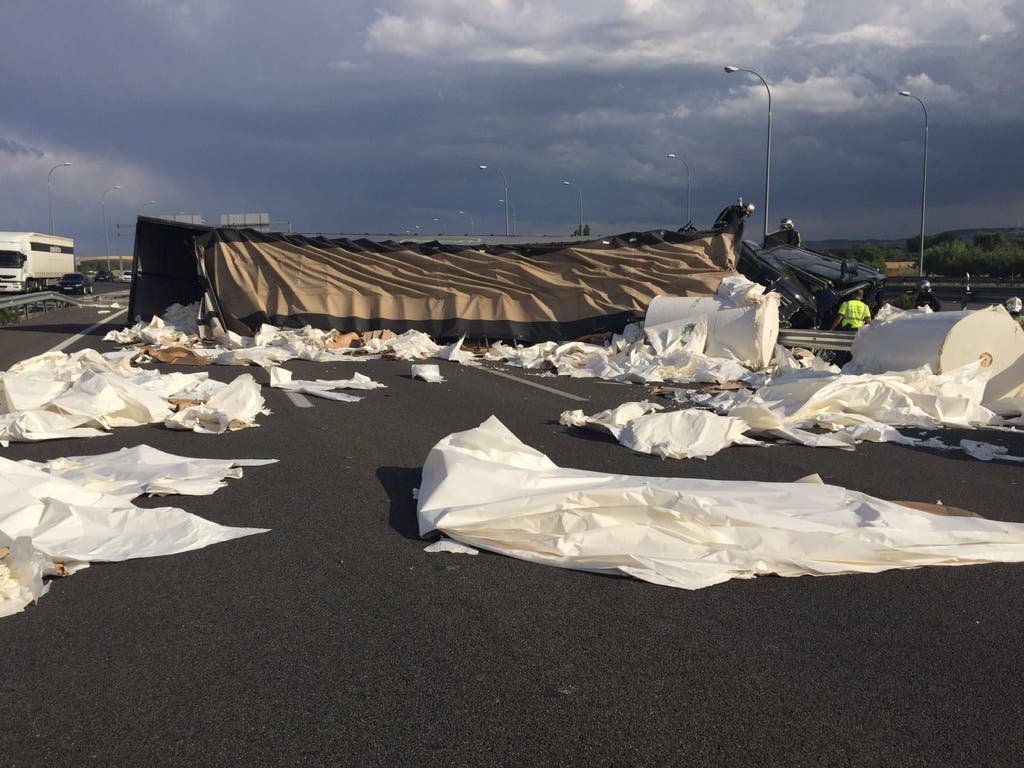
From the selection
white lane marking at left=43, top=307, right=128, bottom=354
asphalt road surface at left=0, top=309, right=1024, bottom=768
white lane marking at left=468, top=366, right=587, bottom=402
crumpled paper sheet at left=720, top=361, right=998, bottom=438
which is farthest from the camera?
white lane marking at left=43, top=307, right=128, bottom=354

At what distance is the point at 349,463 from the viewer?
7.28 metres

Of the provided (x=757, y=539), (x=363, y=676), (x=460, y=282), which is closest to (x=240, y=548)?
(x=363, y=676)

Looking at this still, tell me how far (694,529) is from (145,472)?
3772 millimetres

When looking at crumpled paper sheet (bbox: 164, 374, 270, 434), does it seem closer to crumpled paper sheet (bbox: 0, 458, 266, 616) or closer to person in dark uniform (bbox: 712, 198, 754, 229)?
crumpled paper sheet (bbox: 0, 458, 266, 616)

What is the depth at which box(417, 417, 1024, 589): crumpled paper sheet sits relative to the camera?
4.72m

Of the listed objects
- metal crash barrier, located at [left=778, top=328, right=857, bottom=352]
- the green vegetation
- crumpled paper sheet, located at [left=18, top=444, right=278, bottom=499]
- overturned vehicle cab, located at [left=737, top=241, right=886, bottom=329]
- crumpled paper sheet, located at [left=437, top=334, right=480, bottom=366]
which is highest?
the green vegetation

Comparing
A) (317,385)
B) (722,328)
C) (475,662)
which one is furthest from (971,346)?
(475,662)

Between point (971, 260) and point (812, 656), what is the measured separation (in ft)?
188

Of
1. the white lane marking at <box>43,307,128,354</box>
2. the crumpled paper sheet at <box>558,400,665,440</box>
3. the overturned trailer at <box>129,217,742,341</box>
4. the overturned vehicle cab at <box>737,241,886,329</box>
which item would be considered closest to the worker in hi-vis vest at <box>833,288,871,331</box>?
the overturned vehicle cab at <box>737,241,886,329</box>

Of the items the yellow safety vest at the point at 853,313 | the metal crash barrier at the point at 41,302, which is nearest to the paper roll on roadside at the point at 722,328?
the yellow safety vest at the point at 853,313

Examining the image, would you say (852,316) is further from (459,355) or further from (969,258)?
(969,258)

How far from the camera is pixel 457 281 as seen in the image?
1977 centimetres

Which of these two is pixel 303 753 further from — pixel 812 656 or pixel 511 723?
pixel 812 656

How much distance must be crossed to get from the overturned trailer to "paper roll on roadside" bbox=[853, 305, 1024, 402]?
22.6 ft
